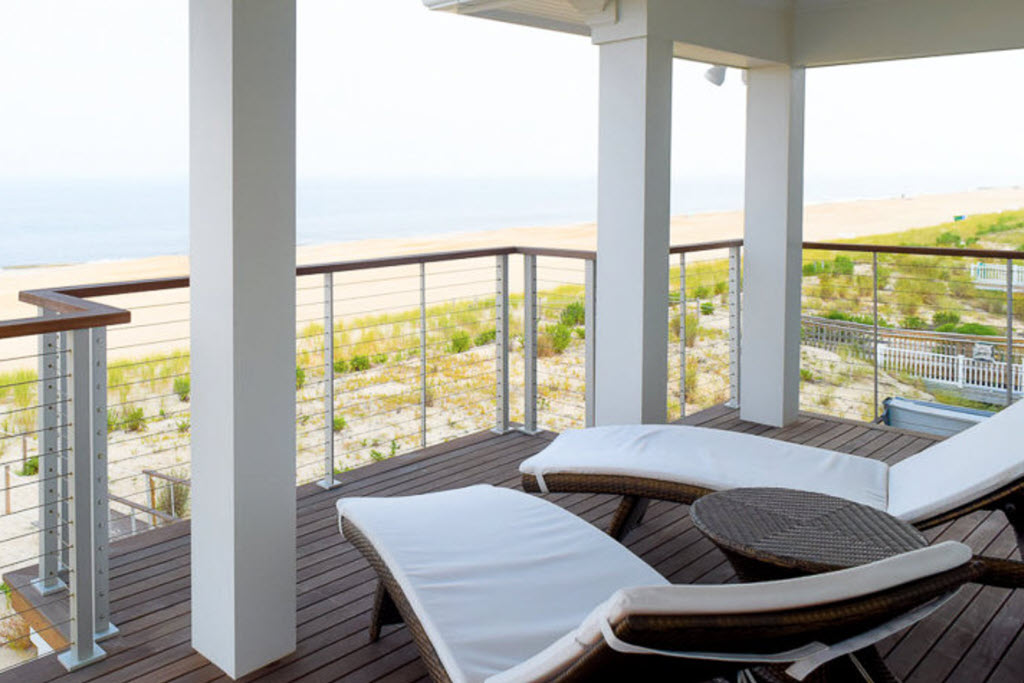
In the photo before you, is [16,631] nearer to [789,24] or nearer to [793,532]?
[793,532]

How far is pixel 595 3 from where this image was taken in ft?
12.6

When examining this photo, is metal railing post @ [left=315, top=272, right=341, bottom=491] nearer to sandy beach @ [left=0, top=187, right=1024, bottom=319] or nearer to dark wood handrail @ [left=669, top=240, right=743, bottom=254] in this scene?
dark wood handrail @ [left=669, top=240, right=743, bottom=254]

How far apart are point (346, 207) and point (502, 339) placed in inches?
759

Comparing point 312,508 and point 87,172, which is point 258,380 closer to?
point 312,508

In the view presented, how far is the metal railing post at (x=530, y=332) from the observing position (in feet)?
14.7

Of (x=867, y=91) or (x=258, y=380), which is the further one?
(x=867, y=91)

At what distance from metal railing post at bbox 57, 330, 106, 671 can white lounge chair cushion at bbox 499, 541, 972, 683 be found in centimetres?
139

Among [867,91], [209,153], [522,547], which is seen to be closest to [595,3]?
[209,153]

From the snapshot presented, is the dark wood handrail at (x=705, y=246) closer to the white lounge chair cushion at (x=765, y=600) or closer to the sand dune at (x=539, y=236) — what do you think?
the white lounge chair cushion at (x=765, y=600)

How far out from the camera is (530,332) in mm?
4523

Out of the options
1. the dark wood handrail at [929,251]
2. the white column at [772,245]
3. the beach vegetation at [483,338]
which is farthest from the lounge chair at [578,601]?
the beach vegetation at [483,338]

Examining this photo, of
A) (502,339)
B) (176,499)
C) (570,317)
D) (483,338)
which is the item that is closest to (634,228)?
(502,339)

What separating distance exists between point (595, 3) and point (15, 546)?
7.84 meters

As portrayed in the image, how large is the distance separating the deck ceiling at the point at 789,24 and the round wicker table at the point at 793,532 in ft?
7.82
